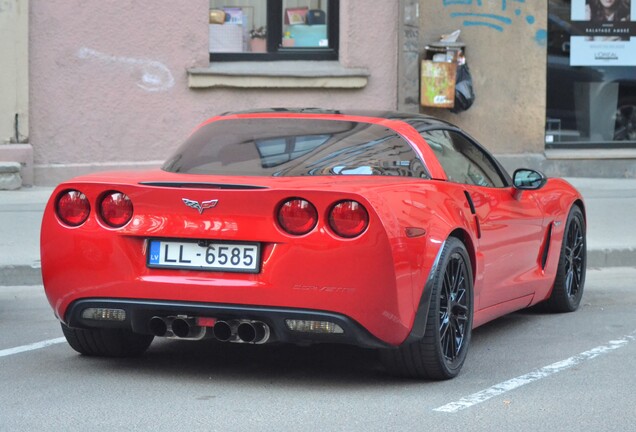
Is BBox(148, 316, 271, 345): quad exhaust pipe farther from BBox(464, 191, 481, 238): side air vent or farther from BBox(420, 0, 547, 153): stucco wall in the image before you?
BBox(420, 0, 547, 153): stucco wall

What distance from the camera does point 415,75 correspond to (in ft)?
46.3

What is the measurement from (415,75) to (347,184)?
8.73m

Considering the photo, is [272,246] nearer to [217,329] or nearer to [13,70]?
[217,329]

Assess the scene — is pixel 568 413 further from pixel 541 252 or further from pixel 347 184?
pixel 541 252

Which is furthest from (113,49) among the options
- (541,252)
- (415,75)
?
(541,252)

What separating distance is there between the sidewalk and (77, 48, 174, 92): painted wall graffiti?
1570 mm

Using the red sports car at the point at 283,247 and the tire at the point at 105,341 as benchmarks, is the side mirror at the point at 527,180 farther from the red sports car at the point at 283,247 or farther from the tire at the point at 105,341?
the tire at the point at 105,341

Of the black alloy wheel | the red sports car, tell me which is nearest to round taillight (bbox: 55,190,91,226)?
the red sports car

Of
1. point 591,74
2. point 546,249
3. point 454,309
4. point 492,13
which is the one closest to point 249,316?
point 454,309

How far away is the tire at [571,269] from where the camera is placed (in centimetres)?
795

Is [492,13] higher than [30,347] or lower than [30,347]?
higher

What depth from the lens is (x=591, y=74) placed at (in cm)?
1542

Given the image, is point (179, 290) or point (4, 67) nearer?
point (179, 290)

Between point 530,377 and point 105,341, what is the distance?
84.8 inches
